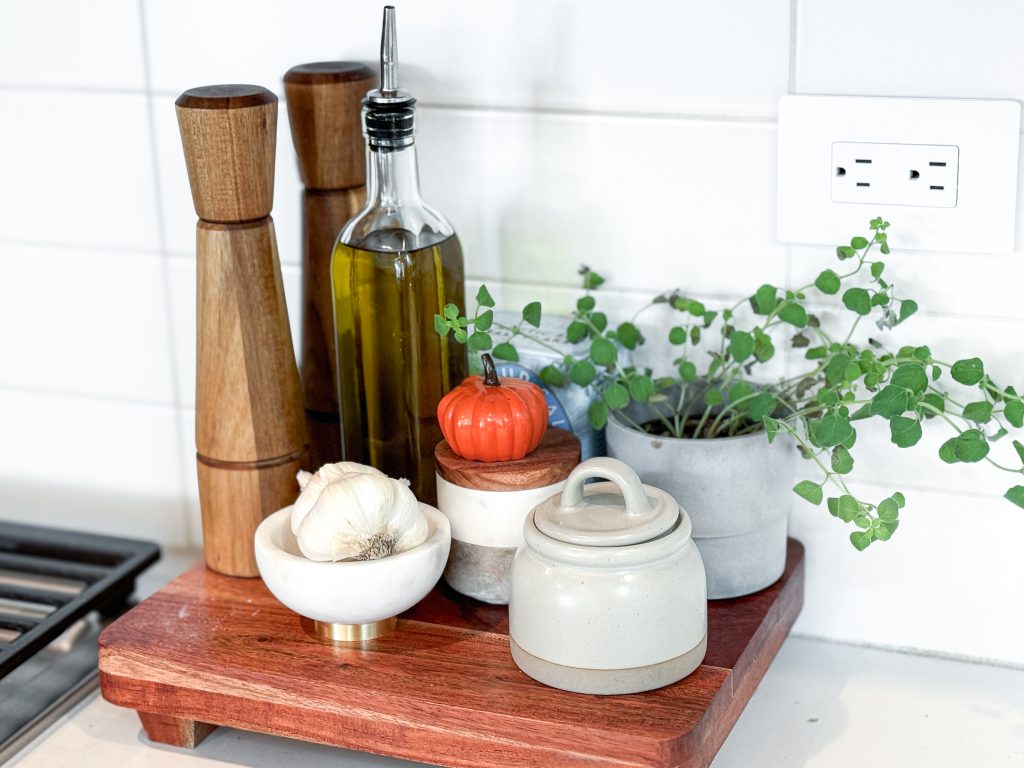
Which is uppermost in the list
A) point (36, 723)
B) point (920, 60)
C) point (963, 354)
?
point (920, 60)

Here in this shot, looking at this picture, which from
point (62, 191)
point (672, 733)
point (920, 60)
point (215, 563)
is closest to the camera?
point (672, 733)

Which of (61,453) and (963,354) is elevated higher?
(963,354)

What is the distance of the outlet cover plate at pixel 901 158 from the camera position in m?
0.77

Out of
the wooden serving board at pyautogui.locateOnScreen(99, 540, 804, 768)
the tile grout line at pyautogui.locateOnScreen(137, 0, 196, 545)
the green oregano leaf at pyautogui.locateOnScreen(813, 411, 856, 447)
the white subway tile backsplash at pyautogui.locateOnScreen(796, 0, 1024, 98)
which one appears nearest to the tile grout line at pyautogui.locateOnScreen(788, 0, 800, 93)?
the white subway tile backsplash at pyautogui.locateOnScreen(796, 0, 1024, 98)

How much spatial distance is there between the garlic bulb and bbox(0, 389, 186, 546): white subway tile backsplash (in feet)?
1.16

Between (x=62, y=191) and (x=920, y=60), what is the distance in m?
0.65

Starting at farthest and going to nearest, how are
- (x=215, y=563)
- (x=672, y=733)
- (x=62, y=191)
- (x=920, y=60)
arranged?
(x=62, y=191) → (x=215, y=563) → (x=920, y=60) → (x=672, y=733)

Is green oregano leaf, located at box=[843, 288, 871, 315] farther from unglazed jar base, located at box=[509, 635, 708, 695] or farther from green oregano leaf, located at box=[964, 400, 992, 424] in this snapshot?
unglazed jar base, located at box=[509, 635, 708, 695]

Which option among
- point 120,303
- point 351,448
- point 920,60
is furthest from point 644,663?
point 120,303

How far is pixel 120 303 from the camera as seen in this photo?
1034mm

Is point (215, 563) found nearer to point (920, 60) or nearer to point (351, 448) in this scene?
point (351, 448)

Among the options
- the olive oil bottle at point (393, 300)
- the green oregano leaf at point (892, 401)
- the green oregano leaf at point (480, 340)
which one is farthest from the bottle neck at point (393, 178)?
the green oregano leaf at point (892, 401)

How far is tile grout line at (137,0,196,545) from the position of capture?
0.96m

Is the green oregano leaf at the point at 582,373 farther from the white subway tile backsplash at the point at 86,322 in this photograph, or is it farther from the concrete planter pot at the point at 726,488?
the white subway tile backsplash at the point at 86,322
